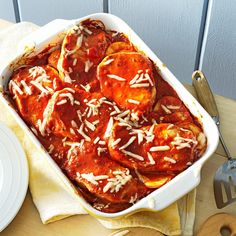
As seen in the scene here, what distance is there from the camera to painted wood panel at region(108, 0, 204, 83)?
1617mm

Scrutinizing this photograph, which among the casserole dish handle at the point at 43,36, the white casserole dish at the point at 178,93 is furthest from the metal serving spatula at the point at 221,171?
the casserole dish handle at the point at 43,36

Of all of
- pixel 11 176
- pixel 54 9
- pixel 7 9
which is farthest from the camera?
pixel 7 9

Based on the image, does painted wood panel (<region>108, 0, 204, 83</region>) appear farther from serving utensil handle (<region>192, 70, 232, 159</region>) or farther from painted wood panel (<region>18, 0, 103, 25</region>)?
serving utensil handle (<region>192, 70, 232, 159</region>)

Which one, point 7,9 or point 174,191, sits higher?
point 174,191

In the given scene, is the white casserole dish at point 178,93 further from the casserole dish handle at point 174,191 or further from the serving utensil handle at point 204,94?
the serving utensil handle at point 204,94

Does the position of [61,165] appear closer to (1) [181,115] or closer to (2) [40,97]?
(2) [40,97]

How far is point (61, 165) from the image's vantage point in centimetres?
109

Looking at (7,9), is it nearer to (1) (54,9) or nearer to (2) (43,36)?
(1) (54,9)

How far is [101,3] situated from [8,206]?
0.91 metres

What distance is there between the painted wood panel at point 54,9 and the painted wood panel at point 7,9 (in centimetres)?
4

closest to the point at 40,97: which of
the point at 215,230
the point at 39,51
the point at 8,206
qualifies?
the point at 39,51

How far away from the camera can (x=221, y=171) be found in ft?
3.81

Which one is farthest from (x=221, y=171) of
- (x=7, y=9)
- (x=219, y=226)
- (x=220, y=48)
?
(x=7, y=9)

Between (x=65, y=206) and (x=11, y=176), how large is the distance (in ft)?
0.42
